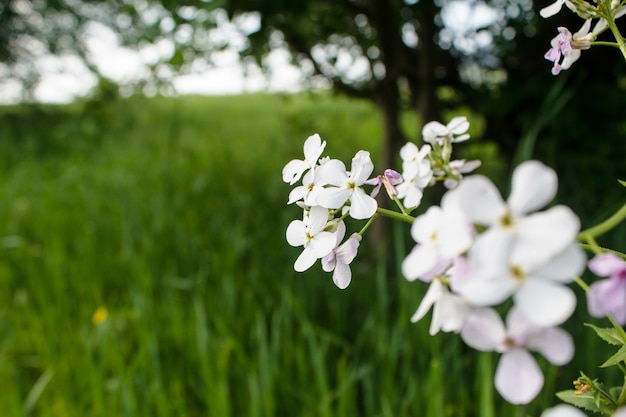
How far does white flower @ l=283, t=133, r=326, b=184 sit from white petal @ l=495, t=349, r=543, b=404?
237mm

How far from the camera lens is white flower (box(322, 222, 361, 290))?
1.69 feet

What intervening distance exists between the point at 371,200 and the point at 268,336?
1.47 meters

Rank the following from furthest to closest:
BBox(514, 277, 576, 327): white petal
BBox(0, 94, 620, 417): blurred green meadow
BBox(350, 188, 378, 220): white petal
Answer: BBox(0, 94, 620, 417): blurred green meadow < BBox(350, 188, 378, 220): white petal < BBox(514, 277, 576, 327): white petal

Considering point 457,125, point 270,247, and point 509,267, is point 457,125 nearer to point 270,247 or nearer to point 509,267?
point 509,267

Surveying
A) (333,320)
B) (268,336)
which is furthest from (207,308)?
(333,320)

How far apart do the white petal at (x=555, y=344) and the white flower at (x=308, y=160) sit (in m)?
0.24

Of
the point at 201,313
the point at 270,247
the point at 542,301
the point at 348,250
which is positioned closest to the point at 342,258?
the point at 348,250

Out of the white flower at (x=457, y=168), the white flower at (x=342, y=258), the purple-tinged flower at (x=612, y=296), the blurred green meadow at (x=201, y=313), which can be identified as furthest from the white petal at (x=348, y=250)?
the blurred green meadow at (x=201, y=313)

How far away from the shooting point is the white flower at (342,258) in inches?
20.3

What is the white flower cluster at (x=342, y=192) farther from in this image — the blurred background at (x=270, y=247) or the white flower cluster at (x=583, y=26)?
the blurred background at (x=270, y=247)

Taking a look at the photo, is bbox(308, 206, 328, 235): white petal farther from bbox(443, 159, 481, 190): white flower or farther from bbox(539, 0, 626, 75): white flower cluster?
bbox(539, 0, 626, 75): white flower cluster

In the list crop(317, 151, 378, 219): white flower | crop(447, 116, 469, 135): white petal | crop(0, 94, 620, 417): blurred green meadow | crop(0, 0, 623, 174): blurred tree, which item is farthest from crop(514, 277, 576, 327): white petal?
crop(0, 0, 623, 174): blurred tree

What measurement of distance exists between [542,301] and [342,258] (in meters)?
0.23

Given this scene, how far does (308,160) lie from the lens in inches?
21.2
